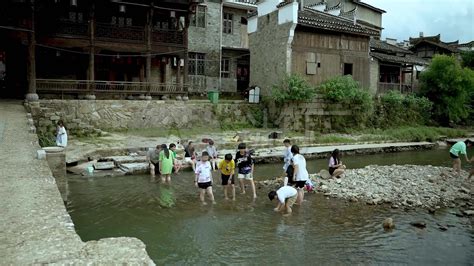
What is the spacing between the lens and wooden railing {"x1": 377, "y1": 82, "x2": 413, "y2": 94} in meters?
34.2

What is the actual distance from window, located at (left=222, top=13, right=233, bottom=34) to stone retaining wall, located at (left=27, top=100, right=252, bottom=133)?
808cm

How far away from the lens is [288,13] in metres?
27.5

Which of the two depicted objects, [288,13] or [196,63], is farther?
[196,63]

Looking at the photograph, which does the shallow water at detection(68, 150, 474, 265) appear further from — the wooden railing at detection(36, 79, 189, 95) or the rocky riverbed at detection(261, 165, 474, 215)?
the wooden railing at detection(36, 79, 189, 95)

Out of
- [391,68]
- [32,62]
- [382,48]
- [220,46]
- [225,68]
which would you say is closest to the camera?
[32,62]

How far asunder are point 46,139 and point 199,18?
1716 centimetres

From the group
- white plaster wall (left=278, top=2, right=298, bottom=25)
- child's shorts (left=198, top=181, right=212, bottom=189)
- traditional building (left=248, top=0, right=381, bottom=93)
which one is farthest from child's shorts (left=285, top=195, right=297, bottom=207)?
white plaster wall (left=278, top=2, right=298, bottom=25)

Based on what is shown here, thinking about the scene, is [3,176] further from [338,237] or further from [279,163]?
[279,163]

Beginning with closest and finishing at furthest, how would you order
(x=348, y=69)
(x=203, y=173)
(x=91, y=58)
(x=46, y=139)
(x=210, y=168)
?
1. (x=203, y=173)
2. (x=210, y=168)
3. (x=46, y=139)
4. (x=91, y=58)
5. (x=348, y=69)

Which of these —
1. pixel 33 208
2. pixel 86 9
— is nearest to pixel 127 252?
pixel 33 208

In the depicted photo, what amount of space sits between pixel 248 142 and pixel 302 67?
9026 millimetres

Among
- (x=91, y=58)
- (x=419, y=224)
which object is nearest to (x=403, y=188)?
(x=419, y=224)

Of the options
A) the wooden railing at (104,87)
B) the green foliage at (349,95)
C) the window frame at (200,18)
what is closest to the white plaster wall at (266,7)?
the window frame at (200,18)

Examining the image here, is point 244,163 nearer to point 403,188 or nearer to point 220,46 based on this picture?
point 403,188
